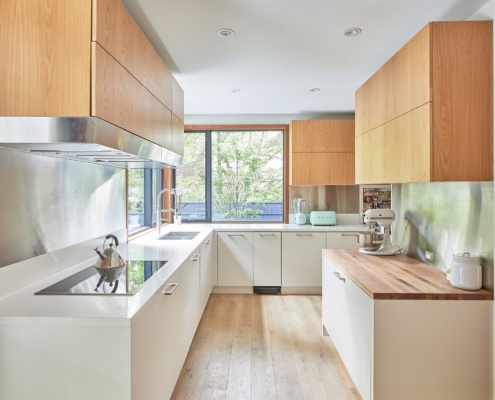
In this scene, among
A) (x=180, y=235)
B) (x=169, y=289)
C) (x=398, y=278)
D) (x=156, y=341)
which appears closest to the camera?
(x=156, y=341)

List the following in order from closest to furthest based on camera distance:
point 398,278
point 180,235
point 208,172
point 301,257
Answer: point 398,278, point 180,235, point 301,257, point 208,172

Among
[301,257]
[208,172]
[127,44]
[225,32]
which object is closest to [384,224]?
[301,257]

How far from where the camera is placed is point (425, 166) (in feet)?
6.48

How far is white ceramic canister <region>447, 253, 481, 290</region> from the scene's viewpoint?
189 centimetres

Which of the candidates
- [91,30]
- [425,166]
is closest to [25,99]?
[91,30]

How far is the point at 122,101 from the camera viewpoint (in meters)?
1.85

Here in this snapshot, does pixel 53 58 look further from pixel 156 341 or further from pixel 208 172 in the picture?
pixel 208 172

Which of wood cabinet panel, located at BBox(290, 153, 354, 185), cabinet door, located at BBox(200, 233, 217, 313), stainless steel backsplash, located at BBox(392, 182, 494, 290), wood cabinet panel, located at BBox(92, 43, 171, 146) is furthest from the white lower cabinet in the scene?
wood cabinet panel, located at BBox(290, 153, 354, 185)

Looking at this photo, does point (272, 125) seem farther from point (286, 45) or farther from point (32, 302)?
point (32, 302)

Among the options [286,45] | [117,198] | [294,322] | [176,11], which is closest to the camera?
[176,11]

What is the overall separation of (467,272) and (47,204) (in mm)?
2328

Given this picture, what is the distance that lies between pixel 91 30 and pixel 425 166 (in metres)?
1.80

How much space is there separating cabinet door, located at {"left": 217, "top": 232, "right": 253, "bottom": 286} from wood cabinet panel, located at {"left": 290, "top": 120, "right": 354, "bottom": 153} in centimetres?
138

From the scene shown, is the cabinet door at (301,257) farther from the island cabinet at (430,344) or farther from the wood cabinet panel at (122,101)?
the island cabinet at (430,344)
